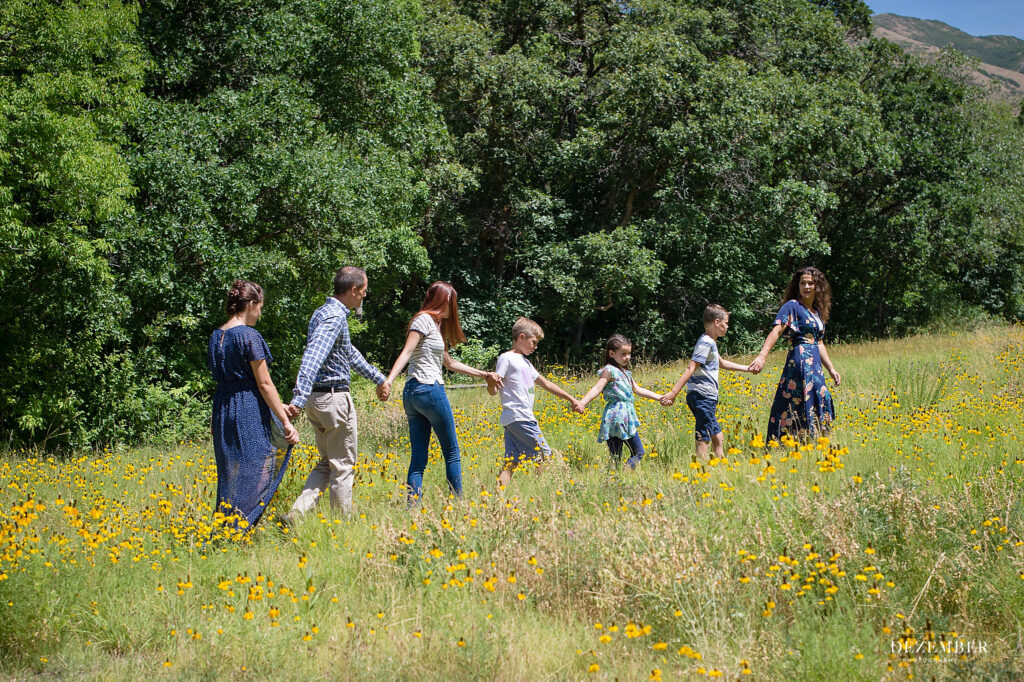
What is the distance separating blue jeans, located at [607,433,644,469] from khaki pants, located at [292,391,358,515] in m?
2.35

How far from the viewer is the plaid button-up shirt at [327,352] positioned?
17.6ft

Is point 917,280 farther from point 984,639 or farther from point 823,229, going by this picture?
point 984,639

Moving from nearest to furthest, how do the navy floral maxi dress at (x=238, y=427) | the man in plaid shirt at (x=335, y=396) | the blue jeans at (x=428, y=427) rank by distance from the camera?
1. the navy floral maxi dress at (x=238, y=427)
2. the man in plaid shirt at (x=335, y=396)
3. the blue jeans at (x=428, y=427)

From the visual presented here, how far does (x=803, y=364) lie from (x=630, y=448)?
5.42ft

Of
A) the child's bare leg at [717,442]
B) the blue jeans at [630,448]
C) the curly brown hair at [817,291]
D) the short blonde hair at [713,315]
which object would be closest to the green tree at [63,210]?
the blue jeans at [630,448]

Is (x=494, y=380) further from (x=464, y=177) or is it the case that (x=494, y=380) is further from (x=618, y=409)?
(x=464, y=177)

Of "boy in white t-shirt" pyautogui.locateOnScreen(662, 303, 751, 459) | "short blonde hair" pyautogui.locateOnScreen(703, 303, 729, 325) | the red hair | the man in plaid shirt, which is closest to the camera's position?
the man in plaid shirt

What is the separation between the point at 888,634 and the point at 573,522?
1.79 metres

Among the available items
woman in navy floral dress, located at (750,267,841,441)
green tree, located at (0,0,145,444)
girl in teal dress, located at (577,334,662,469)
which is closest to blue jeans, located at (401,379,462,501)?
girl in teal dress, located at (577,334,662,469)

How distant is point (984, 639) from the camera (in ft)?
11.7

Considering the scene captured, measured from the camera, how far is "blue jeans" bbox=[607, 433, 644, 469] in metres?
6.92

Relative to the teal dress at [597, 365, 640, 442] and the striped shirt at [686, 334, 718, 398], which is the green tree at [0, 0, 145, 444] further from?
the striped shirt at [686, 334, 718, 398]

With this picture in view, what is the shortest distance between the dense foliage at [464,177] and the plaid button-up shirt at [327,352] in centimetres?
644

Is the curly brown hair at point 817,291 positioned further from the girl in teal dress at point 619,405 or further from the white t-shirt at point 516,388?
the white t-shirt at point 516,388
